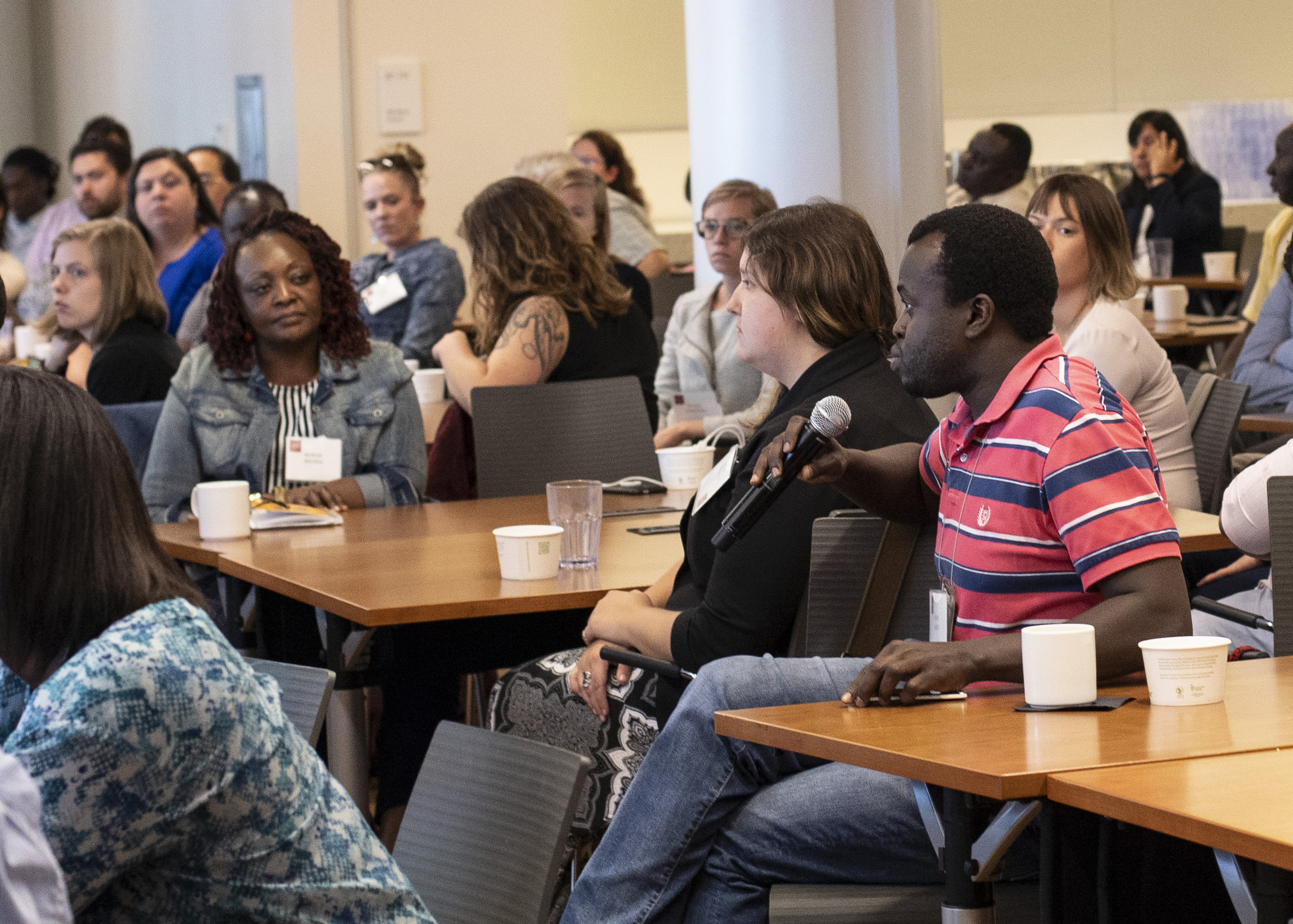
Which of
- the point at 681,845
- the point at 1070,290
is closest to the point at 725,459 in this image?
the point at 681,845

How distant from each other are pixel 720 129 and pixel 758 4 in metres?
0.42

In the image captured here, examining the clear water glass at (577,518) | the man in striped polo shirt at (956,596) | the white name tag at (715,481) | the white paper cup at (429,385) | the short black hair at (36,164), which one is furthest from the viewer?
the short black hair at (36,164)

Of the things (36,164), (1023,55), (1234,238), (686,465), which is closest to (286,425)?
(686,465)

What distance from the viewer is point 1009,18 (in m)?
10.5

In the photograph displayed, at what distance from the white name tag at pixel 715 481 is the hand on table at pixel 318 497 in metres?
1.34

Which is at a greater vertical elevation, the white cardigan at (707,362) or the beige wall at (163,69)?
the beige wall at (163,69)

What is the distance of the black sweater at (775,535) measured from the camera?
8.00ft

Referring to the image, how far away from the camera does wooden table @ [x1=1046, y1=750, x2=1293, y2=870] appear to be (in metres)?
1.31

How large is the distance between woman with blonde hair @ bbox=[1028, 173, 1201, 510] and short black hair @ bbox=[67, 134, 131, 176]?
525cm

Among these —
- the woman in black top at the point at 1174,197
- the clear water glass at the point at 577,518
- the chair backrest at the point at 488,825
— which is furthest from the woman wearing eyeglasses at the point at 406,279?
the chair backrest at the point at 488,825

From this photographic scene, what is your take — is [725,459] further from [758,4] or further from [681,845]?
[758,4]

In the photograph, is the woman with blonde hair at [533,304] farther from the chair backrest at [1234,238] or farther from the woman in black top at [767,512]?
the chair backrest at [1234,238]

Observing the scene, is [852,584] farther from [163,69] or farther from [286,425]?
[163,69]

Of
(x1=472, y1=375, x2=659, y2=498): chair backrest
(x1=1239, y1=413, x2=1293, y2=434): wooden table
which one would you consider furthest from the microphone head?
(x1=1239, y1=413, x2=1293, y2=434): wooden table
